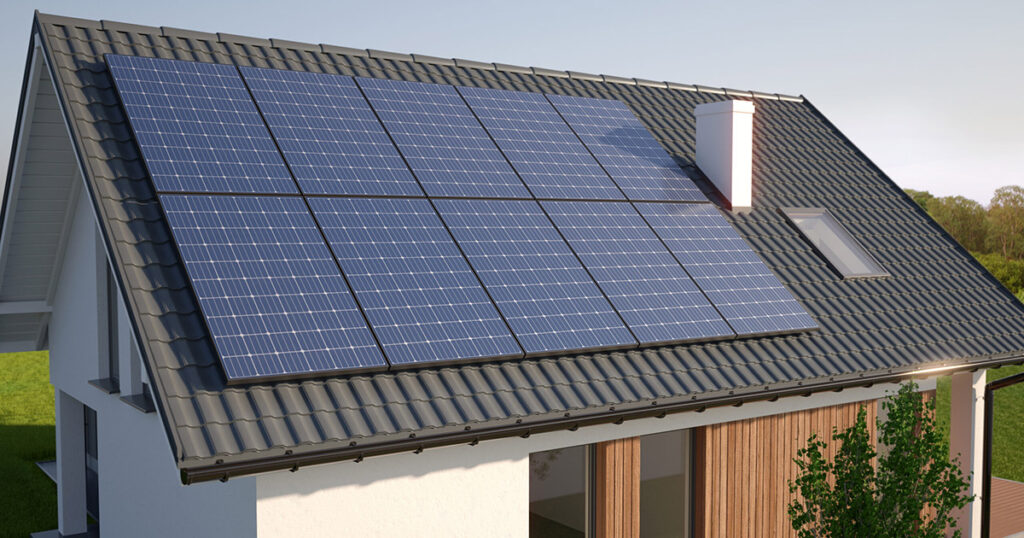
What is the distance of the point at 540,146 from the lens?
11828 millimetres

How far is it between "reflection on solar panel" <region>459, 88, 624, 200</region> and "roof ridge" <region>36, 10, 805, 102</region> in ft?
3.21

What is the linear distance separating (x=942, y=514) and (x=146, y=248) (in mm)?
8034

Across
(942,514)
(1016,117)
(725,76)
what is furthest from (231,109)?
(1016,117)

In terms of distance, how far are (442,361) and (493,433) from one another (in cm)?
86

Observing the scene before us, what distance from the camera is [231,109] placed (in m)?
9.93

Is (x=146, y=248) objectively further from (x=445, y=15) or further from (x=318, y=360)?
(x=445, y=15)

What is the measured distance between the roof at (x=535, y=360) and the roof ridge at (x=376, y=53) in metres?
0.03

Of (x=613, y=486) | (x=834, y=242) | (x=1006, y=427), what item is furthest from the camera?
(x=1006, y=427)

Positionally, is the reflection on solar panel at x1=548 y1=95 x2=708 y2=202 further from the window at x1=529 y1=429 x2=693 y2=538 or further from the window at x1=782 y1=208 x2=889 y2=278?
the window at x1=529 y1=429 x2=693 y2=538

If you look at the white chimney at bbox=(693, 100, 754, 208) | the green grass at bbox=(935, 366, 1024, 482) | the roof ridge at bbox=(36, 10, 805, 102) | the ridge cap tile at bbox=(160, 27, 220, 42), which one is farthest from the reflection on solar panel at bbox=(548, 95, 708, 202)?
the green grass at bbox=(935, 366, 1024, 482)

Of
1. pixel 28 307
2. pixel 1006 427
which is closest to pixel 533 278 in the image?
pixel 28 307

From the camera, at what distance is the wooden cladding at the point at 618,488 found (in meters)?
9.14

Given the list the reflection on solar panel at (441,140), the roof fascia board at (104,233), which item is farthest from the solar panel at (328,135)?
the roof fascia board at (104,233)

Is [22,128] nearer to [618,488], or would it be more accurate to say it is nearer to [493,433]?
[493,433]
